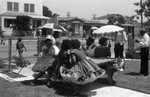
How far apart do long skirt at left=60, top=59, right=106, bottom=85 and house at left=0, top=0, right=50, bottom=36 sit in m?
34.8

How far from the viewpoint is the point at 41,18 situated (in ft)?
142

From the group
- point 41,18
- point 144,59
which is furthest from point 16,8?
point 144,59

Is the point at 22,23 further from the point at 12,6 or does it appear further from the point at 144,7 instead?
the point at 144,7

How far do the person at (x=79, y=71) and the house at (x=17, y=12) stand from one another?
34700 millimetres

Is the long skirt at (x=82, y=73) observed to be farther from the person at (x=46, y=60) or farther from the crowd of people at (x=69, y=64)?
the person at (x=46, y=60)

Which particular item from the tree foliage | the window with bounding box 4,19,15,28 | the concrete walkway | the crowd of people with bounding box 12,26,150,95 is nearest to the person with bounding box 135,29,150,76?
the crowd of people with bounding box 12,26,150,95

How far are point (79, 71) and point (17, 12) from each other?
39.2 m

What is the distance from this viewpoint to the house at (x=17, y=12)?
133ft

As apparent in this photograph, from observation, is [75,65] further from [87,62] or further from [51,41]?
[51,41]

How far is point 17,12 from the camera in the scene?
43.9 m

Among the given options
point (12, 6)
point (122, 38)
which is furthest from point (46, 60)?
point (12, 6)

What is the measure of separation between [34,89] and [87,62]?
1726 millimetres

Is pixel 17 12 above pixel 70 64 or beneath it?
above

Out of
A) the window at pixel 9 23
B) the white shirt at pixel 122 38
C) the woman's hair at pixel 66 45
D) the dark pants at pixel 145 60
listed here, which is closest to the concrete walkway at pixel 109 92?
the woman's hair at pixel 66 45
